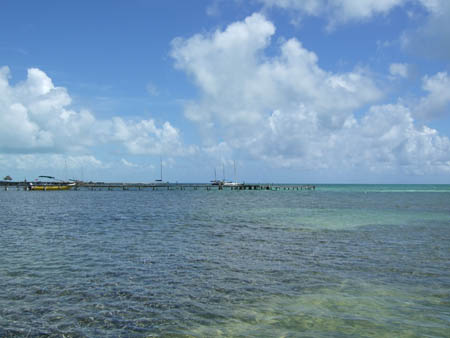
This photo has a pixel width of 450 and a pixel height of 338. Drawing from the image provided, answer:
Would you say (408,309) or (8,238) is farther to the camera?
(8,238)

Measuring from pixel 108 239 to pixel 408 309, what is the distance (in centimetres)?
1785

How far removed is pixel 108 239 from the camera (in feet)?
73.4

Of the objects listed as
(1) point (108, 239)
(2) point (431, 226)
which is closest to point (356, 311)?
(1) point (108, 239)

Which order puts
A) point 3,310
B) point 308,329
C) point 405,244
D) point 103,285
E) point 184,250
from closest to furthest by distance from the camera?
1. point 308,329
2. point 3,310
3. point 103,285
4. point 184,250
5. point 405,244

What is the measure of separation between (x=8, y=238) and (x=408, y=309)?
23.1 meters

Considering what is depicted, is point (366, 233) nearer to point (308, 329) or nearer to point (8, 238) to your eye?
point (308, 329)

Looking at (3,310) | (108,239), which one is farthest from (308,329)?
(108,239)

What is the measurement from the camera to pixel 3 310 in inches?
392

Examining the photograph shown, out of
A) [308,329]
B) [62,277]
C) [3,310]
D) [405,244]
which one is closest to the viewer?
[308,329]

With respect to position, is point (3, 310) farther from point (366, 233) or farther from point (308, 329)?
point (366, 233)

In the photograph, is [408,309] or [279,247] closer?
[408,309]

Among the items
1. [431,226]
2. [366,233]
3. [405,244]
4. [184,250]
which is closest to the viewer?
[184,250]

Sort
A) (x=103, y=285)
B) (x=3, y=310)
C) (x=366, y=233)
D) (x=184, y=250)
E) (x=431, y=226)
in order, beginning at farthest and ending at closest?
1. (x=431, y=226)
2. (x=366, y=233)
3. (x=184, y=250)
4. (x=103, y=285)
5. (x=3, y=310)

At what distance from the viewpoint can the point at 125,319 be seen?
9430 millimetres
